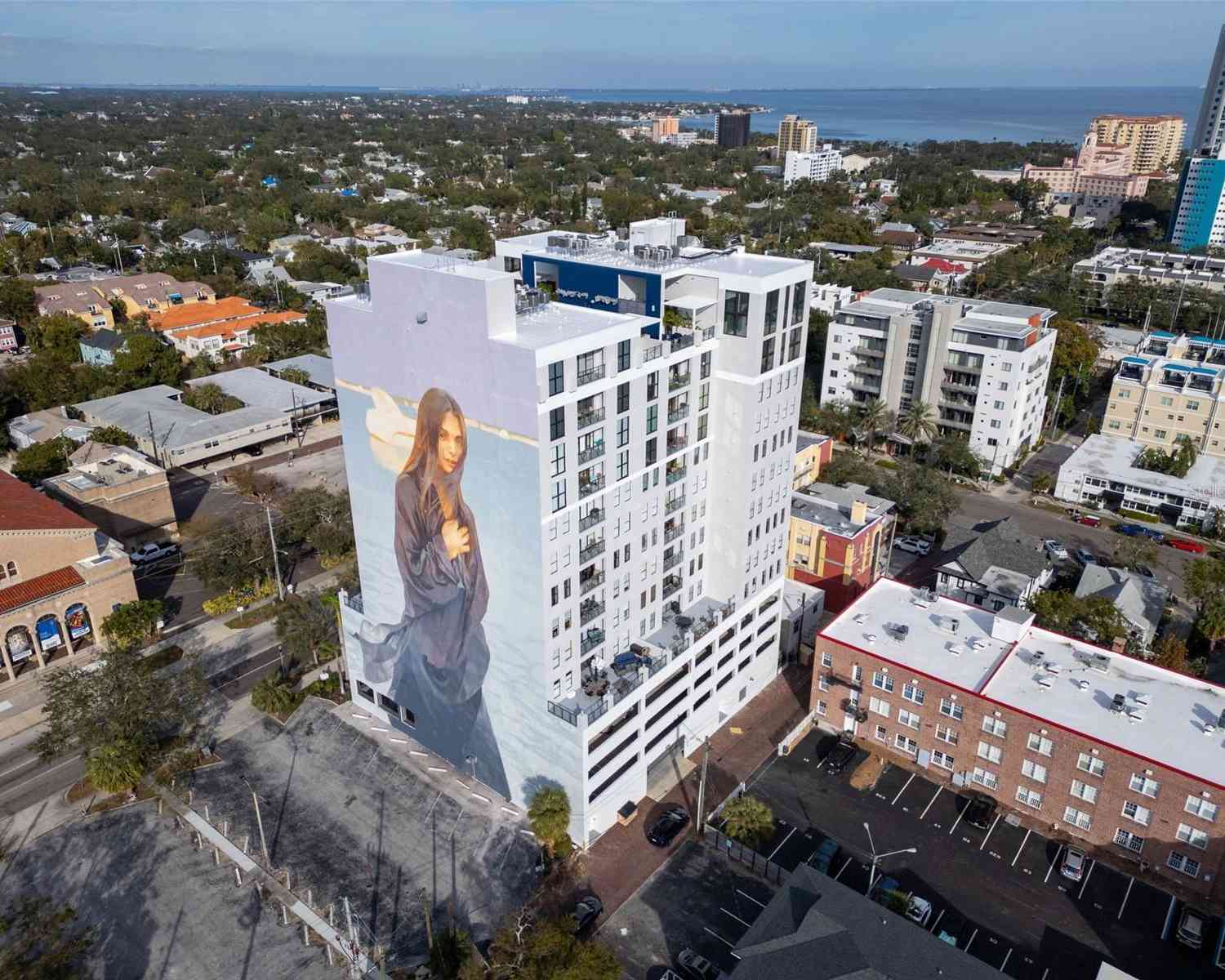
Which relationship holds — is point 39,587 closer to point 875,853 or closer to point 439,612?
point 439,612

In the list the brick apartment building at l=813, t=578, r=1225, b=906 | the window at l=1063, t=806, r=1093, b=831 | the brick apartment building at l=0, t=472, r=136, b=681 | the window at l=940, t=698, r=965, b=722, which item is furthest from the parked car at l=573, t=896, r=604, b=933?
the brick apartment building at l=0, t=472, r=136, b=681

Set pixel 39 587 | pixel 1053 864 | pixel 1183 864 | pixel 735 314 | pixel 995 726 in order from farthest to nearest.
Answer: pixel 39 587
pixel 995 726
pixel 735 314
pixel 1053 864
pixel 1183 864

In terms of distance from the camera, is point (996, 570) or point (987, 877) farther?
point (996, 570)

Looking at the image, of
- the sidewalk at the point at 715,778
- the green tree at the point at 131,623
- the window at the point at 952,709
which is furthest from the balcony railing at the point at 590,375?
the green tree at the point at 131,623

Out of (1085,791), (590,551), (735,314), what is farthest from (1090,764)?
(735,314)

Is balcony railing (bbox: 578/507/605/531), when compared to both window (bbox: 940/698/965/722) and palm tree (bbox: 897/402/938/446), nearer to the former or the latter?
window (bbox: 940/698/965/722)
